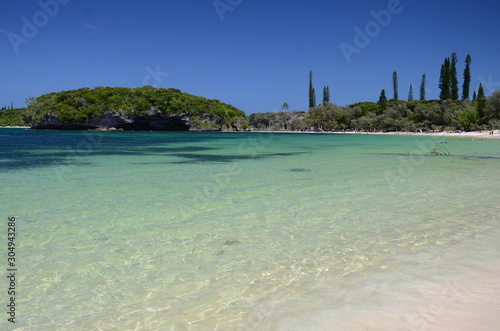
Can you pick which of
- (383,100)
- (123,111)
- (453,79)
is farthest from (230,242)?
(123,111)

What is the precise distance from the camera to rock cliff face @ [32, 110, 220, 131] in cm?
14900

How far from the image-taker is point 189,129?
16725 cm

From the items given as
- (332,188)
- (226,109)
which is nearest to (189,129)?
(226,109)

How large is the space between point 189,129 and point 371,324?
167589mm

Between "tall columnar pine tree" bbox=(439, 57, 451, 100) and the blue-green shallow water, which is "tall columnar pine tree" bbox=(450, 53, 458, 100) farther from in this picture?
the blue-green shallow water

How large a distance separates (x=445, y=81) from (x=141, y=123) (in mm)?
125020

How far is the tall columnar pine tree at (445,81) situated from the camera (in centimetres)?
11004

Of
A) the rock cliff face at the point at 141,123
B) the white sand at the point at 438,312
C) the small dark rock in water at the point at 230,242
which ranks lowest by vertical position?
the white sand at the point at 438,312

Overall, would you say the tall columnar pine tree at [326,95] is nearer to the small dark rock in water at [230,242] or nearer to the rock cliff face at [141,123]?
the rock cliff face at [141,123]

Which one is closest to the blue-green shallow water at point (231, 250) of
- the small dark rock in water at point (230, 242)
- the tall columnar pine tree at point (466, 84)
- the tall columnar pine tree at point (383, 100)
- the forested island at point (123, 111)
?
the small dark rock in water at point (230, 242)

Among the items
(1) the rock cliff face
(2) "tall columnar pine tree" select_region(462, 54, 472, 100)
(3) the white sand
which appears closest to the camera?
(3) the white sand

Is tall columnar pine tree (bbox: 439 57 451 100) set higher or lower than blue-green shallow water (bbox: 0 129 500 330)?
higher

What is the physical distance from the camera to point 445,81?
112062 mm

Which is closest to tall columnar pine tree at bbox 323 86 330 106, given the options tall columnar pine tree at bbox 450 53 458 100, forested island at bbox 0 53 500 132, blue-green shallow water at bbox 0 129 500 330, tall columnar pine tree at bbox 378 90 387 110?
forested island at bbox 0 53 500 132
